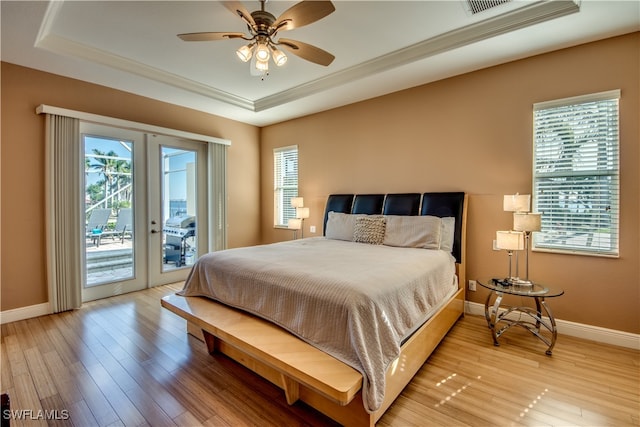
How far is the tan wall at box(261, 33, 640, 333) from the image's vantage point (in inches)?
100

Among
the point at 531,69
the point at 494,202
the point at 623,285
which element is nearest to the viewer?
the point at 623,285

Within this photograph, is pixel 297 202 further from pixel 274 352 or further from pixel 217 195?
pixel 274 352

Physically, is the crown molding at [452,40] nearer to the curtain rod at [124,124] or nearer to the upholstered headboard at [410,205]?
the upholstered headboard at [410,205]

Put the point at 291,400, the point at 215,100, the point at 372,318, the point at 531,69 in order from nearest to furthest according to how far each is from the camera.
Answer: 1. the point at 372,318
2. the point at 291,400
3. the point at 531,69
4. the point at 215,100

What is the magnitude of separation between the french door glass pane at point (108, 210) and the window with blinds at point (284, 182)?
2.34 meters

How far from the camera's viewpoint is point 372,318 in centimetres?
161

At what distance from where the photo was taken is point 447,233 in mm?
3189

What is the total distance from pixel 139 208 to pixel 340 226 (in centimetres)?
288

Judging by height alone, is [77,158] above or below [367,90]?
below

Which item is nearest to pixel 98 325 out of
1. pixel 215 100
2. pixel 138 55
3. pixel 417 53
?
pixel 138 55

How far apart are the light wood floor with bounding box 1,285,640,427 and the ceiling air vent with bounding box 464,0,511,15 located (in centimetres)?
289

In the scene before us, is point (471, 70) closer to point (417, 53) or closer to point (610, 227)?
point (417, 53)

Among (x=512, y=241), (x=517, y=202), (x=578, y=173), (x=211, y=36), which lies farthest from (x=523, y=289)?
(x=211, y=36)

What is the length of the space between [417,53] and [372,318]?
275 cm
